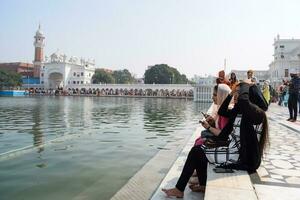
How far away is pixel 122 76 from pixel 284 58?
198ft

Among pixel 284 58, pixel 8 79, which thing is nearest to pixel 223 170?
pixel 284 58

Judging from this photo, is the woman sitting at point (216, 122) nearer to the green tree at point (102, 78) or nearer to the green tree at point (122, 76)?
the green tree at point (102, 78)

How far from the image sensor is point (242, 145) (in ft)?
13.4

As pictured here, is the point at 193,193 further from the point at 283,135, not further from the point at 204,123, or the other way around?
the point at 283,135

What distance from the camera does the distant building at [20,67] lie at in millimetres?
107750

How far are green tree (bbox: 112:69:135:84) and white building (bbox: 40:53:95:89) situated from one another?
15.8m

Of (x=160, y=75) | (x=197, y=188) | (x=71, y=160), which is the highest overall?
(x=160, y=75)

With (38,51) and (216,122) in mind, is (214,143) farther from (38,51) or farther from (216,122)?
(38,51)

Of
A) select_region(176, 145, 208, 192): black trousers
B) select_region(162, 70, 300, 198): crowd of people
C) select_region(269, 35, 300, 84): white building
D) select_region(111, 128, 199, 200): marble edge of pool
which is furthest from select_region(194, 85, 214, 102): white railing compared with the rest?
select_region(176, 145, 208, 192): black trousers

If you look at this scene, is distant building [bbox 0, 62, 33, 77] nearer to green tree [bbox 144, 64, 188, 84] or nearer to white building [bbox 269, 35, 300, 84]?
green tree [bbox 144, 64, 188, 84]

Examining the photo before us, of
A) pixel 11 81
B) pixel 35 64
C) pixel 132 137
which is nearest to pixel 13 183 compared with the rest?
pixel 132 137

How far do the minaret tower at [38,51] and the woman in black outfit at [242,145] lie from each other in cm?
10044

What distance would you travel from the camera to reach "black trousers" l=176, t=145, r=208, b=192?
3.80 m

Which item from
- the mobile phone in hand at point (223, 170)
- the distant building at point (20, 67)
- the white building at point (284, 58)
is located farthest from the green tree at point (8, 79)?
the mobile phone in hand at point (223, 170)
